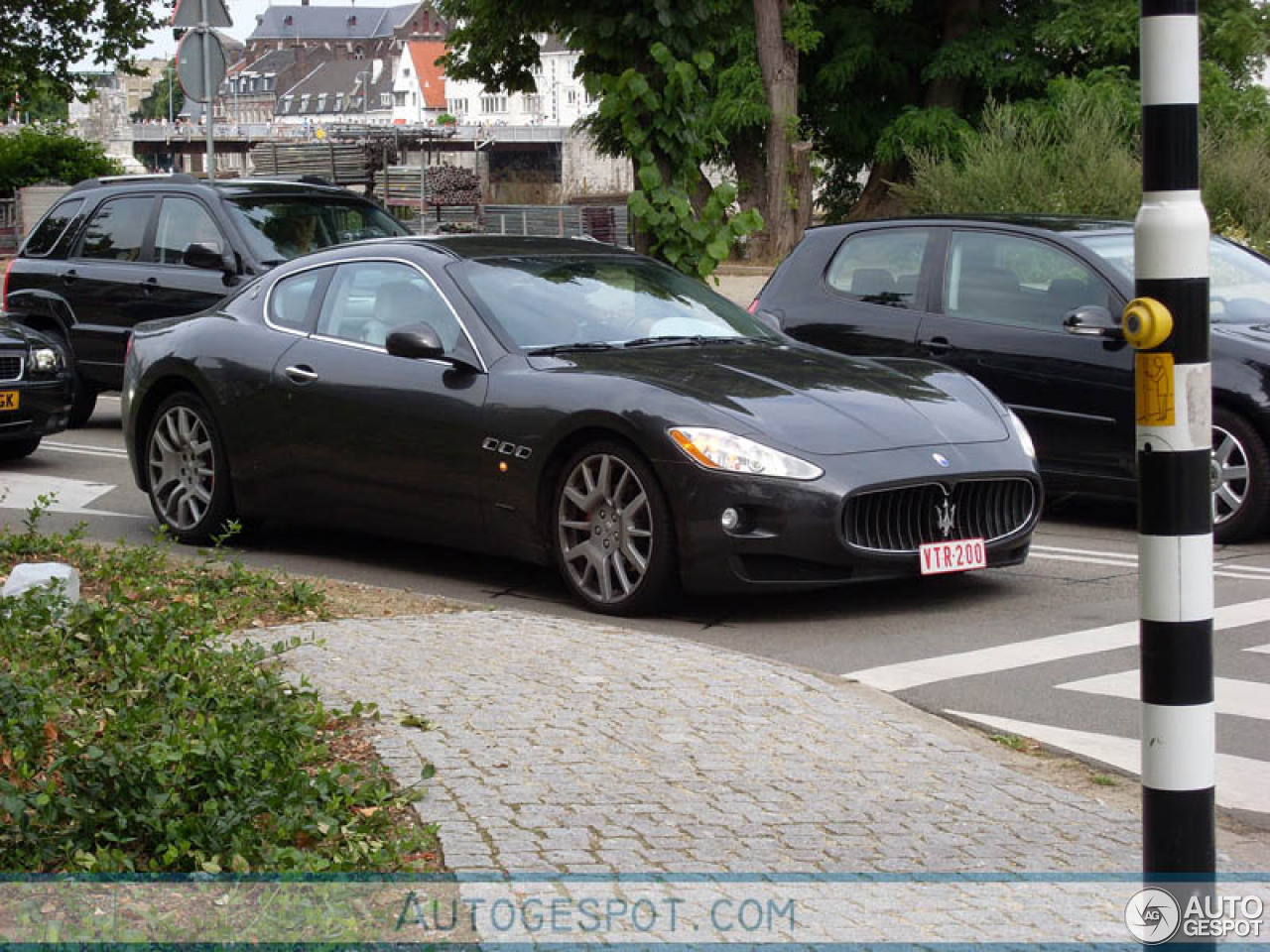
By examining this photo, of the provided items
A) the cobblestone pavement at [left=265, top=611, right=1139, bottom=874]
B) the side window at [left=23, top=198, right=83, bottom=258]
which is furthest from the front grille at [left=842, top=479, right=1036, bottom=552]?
the side window at [left=23, top=198, right=83, bottom=258]

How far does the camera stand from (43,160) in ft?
136

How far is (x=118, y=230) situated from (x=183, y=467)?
5742mm

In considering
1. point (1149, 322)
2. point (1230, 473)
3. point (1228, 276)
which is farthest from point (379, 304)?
point (1149, 322)

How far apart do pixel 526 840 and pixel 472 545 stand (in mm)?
4280

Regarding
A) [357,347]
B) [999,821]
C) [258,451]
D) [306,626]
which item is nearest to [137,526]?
[258,451]

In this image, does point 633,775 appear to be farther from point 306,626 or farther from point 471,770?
point 306,626

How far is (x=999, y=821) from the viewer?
4.93 meters

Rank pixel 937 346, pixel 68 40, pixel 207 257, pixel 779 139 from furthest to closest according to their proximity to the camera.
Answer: pixel 779 139, pixel 68 40, pixel 207 257, pixel 937 346

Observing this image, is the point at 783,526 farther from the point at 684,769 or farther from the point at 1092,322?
the point at 1092,322

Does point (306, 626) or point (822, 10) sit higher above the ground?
point (822, 10)

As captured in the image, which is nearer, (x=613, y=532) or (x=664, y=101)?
(x=613, y=532)

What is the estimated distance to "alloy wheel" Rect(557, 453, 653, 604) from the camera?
8039 mm

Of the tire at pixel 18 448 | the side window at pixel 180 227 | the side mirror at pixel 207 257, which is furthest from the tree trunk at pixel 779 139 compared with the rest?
the tire at pixel 18 448

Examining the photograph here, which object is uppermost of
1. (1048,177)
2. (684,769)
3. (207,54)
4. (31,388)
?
(207,54)
